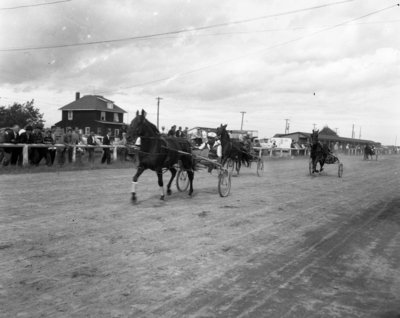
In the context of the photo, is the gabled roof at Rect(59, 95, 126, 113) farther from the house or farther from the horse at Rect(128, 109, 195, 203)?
the horse at Rect(128, 109, 195, 203)

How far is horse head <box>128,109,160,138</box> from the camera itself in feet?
33.6

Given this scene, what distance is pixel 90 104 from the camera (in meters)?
68.4

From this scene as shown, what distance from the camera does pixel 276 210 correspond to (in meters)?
9.97

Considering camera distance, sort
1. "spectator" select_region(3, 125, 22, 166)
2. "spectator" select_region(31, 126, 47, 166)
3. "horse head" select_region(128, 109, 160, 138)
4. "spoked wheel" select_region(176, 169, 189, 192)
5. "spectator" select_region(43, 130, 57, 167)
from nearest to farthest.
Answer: "horse head" select_region(128, 109, 160, 138), "spoked wheel" select_region(176, 169, 189, 192), "spectator" select_region(3, 125, 22, 166), "spectator" select_region(31, 126, 47, 166), "spectator" select_region(43, 130, 57, 167)

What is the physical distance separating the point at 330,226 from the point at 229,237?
8.43 ft

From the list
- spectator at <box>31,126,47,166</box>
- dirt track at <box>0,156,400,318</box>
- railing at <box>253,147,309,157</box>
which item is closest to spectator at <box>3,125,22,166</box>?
spectator at <box>31,126,47,166</box>

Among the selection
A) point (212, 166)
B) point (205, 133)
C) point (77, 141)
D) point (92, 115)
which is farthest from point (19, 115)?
point (212, 166)

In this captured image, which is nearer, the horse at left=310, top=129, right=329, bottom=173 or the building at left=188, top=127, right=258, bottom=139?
the horse at left=310, top=129, right=329, bottom=173

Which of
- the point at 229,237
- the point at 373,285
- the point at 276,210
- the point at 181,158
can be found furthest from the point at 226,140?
the point at 373,285

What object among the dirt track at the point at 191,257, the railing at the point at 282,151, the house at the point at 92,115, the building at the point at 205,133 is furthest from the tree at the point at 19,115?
the dirt track at the point at 191,257

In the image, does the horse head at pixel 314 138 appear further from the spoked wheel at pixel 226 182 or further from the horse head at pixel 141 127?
the horse head at pixel 141 127

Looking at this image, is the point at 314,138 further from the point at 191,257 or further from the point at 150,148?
the point at 191,257

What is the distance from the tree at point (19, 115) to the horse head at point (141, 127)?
175ft

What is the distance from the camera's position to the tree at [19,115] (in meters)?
61.2
